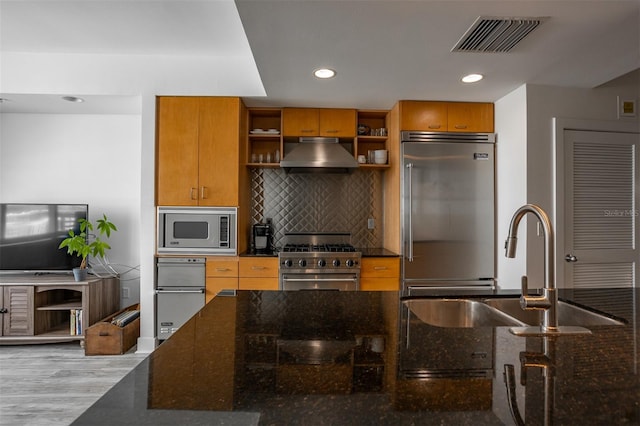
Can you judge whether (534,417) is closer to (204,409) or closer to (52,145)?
(204,409)

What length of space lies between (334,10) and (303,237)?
239cm

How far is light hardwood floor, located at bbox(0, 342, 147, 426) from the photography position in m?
2.22

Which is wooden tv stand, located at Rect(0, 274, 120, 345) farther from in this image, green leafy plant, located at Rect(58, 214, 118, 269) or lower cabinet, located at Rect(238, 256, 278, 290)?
lower cabinet, located at Rect(238, 256, 278, 290)

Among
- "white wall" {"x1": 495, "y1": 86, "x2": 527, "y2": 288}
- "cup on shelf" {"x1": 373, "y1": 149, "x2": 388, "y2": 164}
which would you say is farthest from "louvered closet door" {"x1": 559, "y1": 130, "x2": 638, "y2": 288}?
"cup on shelf" {"x1": 373, "y1": 149, "x2": 388, "y2": 164}

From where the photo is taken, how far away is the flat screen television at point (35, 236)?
11.4 ft

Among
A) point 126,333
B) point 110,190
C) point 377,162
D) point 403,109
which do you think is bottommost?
point 126,333

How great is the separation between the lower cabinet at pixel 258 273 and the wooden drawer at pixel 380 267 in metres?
0.79

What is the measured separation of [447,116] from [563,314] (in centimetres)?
239

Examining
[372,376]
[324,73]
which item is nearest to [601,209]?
[324,73]

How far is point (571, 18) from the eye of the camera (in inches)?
76.5

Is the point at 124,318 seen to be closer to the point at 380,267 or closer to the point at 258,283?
the point at 258,283

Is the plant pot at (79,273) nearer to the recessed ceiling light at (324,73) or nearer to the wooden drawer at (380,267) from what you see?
the wooden drawer at (380,267)

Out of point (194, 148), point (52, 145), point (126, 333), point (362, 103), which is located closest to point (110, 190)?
point (52, 145)

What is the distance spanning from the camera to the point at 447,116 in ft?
11.2
